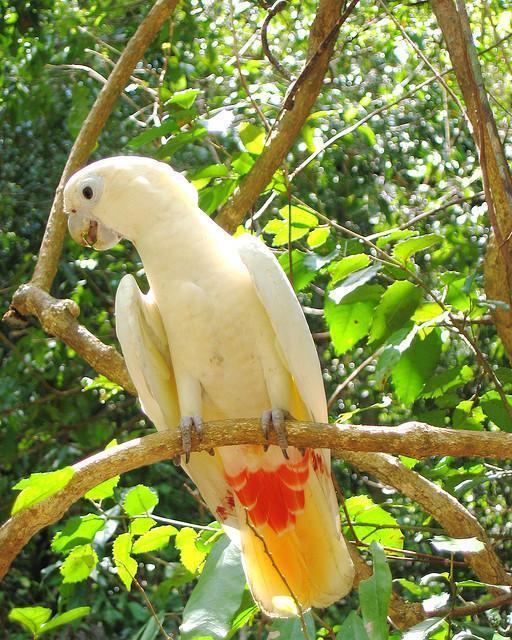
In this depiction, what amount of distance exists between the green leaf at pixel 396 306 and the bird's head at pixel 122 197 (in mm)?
514

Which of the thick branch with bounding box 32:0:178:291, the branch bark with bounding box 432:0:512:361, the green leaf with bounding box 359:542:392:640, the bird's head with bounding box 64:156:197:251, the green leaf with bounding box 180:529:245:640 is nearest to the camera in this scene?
the green leaf with bounding box 359:542:392:640

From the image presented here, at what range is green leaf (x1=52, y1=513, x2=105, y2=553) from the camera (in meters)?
1.81

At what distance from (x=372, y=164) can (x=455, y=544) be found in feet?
9.09

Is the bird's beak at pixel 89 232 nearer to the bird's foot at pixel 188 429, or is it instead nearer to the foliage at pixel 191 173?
the bird's foot at pixel 188 429

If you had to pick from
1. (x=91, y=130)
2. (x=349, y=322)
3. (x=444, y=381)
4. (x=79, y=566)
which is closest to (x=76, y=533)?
(x=79, y=566)

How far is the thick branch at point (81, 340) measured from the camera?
204 cm

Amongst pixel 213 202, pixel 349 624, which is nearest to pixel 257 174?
pixel 213 202

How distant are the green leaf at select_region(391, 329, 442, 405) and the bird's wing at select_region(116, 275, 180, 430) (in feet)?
1.84

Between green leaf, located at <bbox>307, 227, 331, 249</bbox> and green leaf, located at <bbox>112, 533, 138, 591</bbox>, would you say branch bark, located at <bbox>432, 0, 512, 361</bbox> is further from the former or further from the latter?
green leaf, located at <bbox>112, 533, 138, 591</bbox>

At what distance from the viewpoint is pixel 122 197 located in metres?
2.04

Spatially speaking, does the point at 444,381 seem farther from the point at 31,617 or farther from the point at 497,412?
the point at 31,617

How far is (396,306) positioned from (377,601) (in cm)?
75

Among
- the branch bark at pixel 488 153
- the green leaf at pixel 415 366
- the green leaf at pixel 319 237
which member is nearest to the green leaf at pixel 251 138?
the green leaf at pixel 319 237

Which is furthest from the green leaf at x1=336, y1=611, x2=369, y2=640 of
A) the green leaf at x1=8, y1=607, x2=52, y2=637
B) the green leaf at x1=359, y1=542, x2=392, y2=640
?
the green leaf at x1=8, y1=607, x2=52, y2=637
